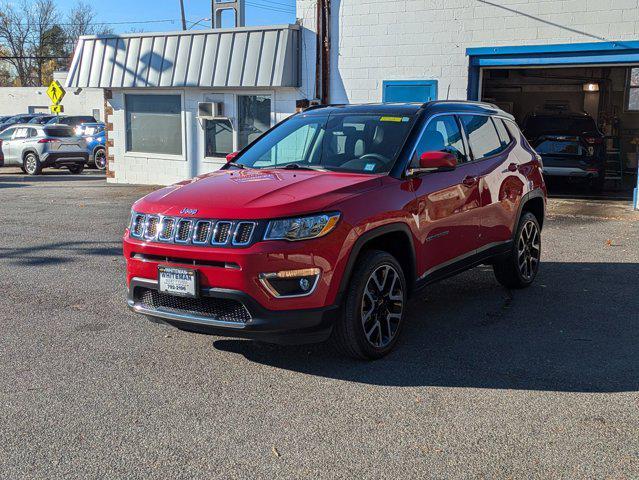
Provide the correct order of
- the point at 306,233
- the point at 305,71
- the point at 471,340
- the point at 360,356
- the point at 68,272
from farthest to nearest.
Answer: the point at 305,71 → the point at 68,272 → the point at 471,340 → the point at 360,356 → the point at 306,233

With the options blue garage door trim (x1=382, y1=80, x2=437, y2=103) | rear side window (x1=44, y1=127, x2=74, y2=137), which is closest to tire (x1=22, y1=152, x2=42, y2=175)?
rear side window (x1=44, y1=127, x2=74, y2=137)

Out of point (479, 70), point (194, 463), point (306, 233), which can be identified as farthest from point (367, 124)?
point (479, 70)

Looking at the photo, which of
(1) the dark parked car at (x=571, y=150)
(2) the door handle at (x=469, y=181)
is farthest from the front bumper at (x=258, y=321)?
(1) the dark parked car at (x=571, y=150)

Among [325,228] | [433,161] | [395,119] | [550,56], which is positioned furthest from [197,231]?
[550,56]

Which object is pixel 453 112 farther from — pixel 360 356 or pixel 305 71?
pixel 305 71

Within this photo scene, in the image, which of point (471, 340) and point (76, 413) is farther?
point (471, 340)

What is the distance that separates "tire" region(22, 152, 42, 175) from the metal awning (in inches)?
208

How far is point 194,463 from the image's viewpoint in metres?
3.64

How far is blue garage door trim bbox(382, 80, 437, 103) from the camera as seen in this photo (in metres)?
14.4

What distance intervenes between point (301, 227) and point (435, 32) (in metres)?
10.7

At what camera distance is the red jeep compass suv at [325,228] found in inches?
180

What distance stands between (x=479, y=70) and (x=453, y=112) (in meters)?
8.52

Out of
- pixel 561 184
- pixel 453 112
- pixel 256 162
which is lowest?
pixel 561 184

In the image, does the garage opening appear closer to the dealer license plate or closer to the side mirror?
the side mirror
